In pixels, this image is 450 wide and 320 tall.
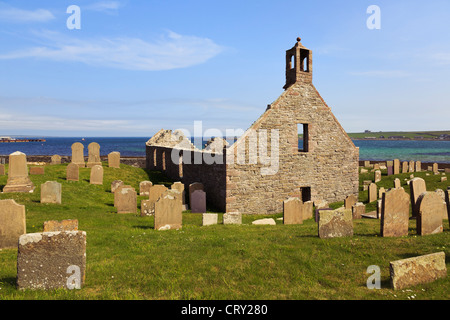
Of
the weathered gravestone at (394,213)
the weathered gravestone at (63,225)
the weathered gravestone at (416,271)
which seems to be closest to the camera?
the weathered gravestone at (416,271)

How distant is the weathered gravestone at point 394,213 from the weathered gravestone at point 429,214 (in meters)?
0.37

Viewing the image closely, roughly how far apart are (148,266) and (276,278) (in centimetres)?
261

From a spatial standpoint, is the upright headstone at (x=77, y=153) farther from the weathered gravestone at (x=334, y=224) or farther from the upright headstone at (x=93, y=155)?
the weathered gravestone at (x=334, y=224)

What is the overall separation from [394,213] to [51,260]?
861cm

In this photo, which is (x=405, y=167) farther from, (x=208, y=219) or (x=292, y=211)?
(x=208, y=219)

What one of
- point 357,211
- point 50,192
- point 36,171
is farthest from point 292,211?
point 36,171

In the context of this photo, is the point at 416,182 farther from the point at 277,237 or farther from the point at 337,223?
the point at 277,237

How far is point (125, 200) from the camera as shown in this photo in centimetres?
1409

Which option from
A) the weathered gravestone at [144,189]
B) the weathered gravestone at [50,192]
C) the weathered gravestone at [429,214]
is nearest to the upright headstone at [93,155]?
the weathered gravestone at [144,189]

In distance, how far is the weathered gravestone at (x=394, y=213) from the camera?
873 centimetres

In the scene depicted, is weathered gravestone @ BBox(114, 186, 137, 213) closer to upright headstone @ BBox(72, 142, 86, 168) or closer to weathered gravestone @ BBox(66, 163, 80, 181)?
weathered gravestone @ BBox(66, 163, 80, 181)

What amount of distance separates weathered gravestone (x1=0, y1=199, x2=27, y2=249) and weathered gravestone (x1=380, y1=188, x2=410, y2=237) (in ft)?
32.4

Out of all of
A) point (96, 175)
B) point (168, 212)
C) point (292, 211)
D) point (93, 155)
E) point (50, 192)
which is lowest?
→ point (292, 211)
